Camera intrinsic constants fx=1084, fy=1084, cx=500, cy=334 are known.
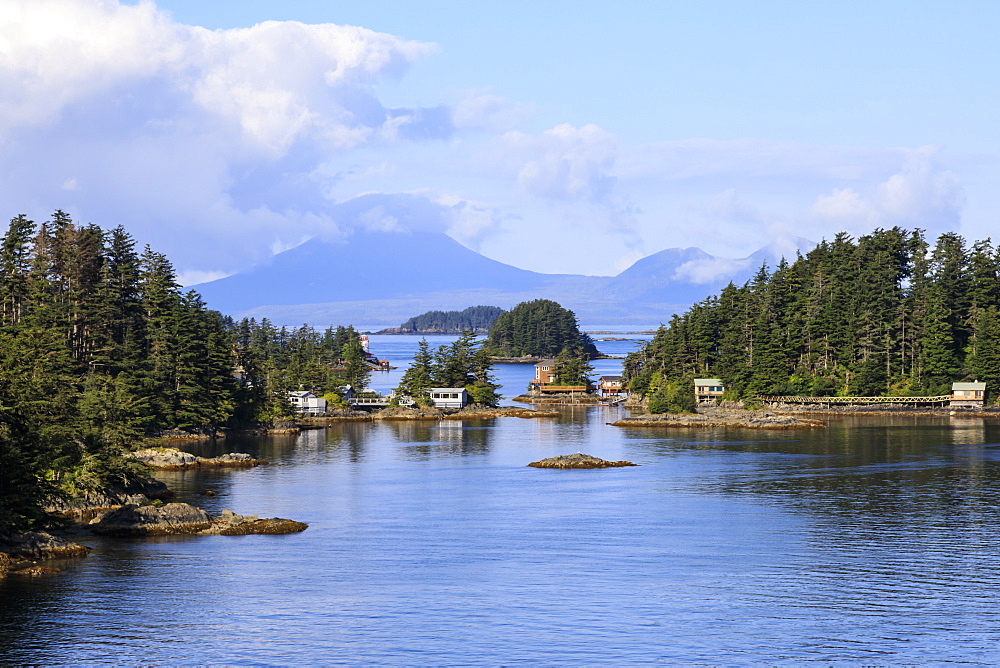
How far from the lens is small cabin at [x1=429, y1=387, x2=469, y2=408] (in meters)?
135

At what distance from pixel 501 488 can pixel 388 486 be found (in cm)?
713

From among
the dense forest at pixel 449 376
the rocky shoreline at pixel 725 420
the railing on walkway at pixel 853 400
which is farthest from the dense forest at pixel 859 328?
the dense forest at pixel 449 376

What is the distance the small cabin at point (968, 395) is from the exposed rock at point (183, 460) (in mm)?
79985

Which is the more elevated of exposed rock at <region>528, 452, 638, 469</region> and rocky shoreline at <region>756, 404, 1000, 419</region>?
rocky shoreline at <region>756, 404, 1000, 419</region>

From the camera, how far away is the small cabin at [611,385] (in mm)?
167875

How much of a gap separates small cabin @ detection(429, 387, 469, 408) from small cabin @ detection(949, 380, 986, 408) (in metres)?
57.1

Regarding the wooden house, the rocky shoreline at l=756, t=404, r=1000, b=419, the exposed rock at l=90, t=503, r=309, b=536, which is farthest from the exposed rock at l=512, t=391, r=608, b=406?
the exposed rock at l=90, t=503, r=309, b=536

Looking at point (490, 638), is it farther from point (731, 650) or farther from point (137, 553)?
point (137, 553)

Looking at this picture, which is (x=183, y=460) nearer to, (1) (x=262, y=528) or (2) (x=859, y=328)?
(1) (x=262, y=528)

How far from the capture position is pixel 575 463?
3049 inches

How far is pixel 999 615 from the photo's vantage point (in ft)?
114

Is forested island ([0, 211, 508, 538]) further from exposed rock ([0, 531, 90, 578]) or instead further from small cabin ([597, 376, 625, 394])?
small cabin ([597, 376, 625, 394])

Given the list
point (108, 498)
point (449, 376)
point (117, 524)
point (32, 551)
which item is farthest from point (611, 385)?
point (32, 551)

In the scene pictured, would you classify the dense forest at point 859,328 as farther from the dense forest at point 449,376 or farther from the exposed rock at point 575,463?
the exposed rock at point 575,463
